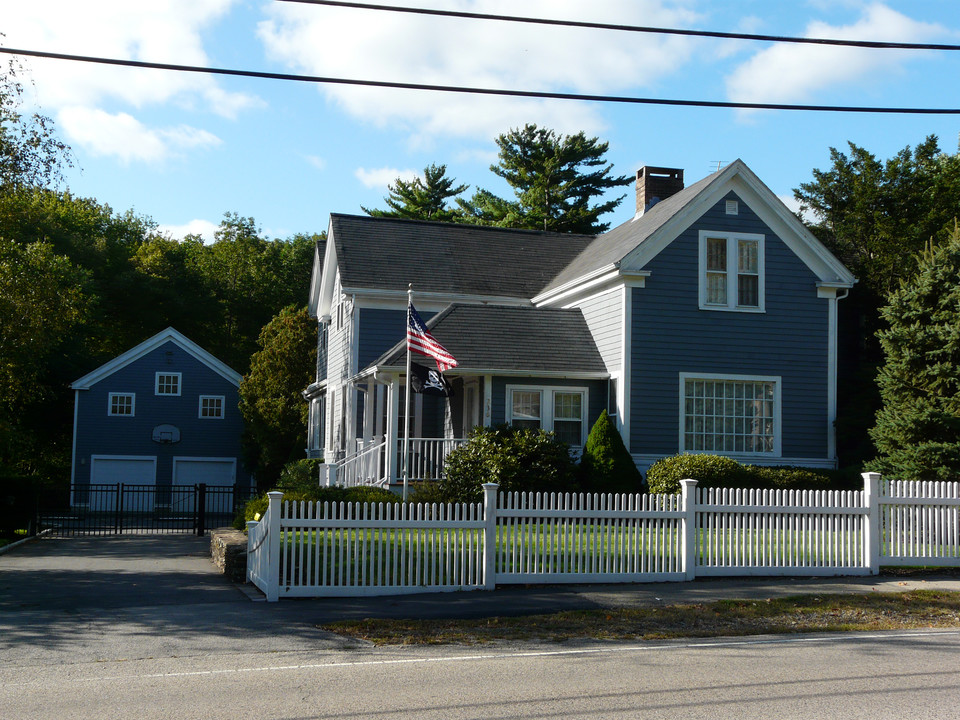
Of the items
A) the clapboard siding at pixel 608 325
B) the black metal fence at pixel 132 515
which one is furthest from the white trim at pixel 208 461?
the clapboard siding at pixel 608 325

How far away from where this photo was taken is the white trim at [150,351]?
43031mm

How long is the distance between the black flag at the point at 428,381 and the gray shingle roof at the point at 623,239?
5315mm

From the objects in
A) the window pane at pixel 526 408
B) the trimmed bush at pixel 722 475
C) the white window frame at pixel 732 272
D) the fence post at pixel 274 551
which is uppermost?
the white window frame at pixel 732 272

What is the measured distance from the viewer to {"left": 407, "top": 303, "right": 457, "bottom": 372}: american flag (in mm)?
18781

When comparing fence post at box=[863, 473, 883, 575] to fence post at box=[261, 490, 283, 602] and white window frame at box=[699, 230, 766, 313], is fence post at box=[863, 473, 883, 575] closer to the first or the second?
fence post at box=[261, 490, 283, 602]

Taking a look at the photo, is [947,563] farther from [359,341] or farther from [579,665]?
[359,341]

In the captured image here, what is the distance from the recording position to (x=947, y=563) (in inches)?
574

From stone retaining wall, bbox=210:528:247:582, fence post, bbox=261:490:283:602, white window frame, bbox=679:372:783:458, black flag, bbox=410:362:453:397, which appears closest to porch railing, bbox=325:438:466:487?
black flag, bbox=410:362:453:397

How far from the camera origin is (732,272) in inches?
902

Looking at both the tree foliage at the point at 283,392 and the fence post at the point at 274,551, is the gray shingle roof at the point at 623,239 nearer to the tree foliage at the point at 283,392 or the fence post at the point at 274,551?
the fence post at the point at 274,551

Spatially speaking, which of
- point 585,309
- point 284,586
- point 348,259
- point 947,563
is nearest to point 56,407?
point 348,259

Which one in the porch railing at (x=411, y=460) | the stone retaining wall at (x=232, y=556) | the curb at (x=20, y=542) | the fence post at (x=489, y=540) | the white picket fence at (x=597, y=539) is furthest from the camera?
the porch railing at (x=411, y=460)

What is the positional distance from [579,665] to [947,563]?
28.2 ft

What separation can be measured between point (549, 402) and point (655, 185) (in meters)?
8.78
